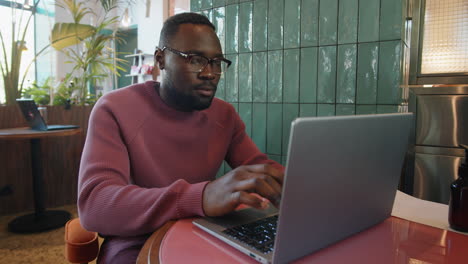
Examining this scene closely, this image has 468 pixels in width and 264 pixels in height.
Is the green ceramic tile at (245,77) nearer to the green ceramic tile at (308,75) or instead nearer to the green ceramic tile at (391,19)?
the green ceramic tile at (308,75)

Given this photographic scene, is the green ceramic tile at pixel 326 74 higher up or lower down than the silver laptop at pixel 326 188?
higher up

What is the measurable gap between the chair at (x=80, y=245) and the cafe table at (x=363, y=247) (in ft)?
1.05

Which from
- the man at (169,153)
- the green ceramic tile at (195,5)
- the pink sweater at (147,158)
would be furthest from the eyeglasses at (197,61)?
the green ceramic tile at (195,5)

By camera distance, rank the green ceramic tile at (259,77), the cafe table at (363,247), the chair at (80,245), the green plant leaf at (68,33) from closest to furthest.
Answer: the cafe table at (363,247), the chair at (80,245), the green ceramic tile at (259,77), the green plant leaf at (68,33)

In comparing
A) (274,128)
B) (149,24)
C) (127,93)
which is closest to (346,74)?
(274,128)

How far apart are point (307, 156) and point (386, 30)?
1.28 m

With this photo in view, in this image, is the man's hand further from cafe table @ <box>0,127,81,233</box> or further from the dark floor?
cafe table @ <box>0,127,81,233</box>

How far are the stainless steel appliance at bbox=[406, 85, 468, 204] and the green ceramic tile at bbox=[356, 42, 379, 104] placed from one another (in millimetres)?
391

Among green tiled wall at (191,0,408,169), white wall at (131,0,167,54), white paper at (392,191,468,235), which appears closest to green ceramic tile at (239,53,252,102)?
green tiled wall at (191,0,408,169)

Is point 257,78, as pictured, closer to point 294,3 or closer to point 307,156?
point 294,3

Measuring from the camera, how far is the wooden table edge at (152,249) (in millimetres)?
539

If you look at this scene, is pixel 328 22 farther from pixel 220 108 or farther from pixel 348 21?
pixel 220 108

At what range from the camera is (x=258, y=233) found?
23.2 inches

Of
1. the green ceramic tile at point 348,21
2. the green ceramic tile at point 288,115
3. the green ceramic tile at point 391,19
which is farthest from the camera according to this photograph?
the green ceramic tile at point 288,115
